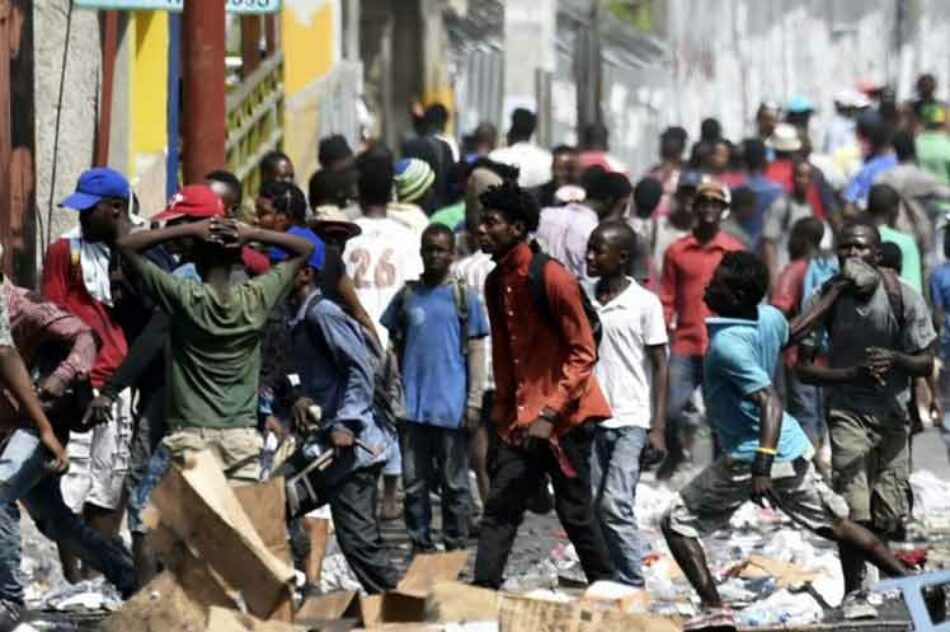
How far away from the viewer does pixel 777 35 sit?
41062mm

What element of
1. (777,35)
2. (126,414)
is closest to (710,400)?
(126,414)

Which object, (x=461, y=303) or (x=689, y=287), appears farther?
(x=689, y=287)

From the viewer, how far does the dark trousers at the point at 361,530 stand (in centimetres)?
1195

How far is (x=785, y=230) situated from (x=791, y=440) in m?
8.86

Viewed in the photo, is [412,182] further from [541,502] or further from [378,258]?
[541,502]

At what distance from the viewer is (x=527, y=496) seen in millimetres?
11836

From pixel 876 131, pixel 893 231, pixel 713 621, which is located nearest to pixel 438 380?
Answer: pixel 713 621

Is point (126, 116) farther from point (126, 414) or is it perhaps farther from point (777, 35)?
point (777, 35)

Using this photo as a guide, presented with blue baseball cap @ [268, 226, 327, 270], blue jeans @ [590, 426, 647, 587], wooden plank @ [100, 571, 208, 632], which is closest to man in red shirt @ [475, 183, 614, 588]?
blue jeans @ [590, 426, 647, 587]

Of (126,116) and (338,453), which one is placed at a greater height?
(126,116)

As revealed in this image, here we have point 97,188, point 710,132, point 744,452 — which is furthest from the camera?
point 710,132

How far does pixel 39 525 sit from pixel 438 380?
2815 millimetres

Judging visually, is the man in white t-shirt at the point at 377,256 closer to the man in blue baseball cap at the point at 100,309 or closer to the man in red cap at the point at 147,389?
the man in blue baseball cap at the point at 100,309

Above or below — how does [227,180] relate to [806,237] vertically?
above
